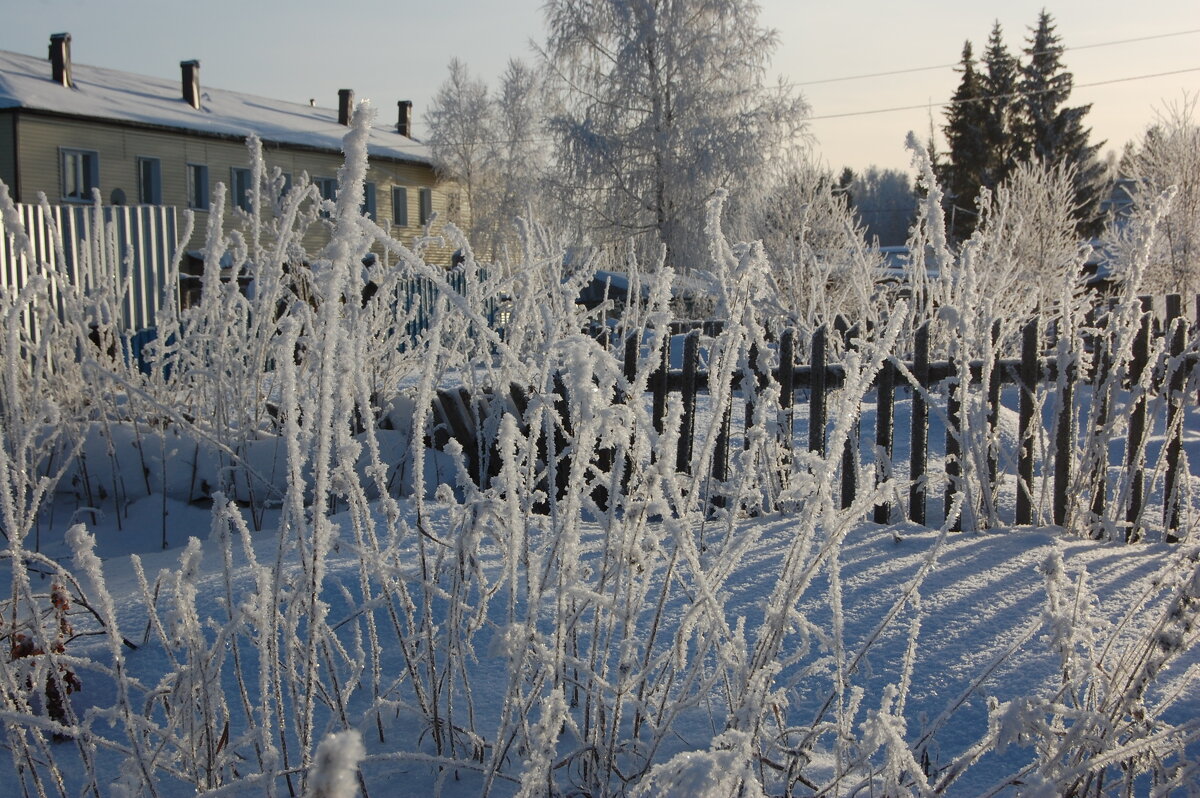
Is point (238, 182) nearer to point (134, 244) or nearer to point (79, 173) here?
point (79, 173)

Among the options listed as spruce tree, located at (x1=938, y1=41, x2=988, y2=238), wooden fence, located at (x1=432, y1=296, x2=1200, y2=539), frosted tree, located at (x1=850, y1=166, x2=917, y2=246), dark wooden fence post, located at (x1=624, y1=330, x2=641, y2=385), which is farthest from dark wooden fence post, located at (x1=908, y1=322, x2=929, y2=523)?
frosted tree, located at (x1=850, y1=166, x2=917, y2=246)

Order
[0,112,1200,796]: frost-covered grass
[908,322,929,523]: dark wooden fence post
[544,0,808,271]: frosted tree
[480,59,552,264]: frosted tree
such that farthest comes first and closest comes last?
[480,59,552,264]: frosted tree → [544,0,808,271]: frosted tree → [908,322,929,523]: dark wooden fence post → [0,112,1200,796]: frost-covered grass

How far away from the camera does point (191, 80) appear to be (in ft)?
90.4

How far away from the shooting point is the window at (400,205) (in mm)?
32428

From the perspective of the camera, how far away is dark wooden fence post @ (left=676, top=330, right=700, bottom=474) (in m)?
4.31

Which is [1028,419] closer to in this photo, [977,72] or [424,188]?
[424,188]

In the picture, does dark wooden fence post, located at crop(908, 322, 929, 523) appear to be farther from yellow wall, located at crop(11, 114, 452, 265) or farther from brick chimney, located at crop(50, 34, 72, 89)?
brick chimney, located at crop(50, 34, 72, 89)

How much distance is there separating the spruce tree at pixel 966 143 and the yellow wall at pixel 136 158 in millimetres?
20662

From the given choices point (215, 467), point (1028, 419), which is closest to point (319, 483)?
point (215, 467)

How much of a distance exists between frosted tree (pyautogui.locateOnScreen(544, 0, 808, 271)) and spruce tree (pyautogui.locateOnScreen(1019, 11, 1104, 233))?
17.2m

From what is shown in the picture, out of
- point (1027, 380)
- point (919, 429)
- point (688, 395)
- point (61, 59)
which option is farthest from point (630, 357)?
point (61, 59)

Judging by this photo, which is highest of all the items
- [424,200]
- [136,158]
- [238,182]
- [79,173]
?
[424,200]

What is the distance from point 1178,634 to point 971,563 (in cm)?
166

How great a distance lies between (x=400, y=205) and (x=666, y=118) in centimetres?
1424
